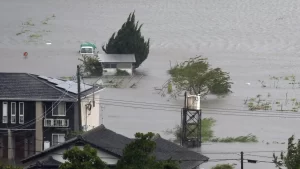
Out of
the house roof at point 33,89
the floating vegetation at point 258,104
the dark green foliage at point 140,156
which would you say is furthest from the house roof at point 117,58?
the dark green foliage at point 140,156

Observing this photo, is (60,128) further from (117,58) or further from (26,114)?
(117,58)

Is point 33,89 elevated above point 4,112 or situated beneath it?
elevated above

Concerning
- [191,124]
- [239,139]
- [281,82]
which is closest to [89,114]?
[191,124]

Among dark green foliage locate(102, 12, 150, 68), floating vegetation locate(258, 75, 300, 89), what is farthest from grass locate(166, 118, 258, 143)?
dark green foliage locate(102, 12, 150, 68)

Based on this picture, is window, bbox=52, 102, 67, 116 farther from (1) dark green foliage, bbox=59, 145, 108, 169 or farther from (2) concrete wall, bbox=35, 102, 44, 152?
(1) dark green foliage, bbox=59, 145, 108, 169

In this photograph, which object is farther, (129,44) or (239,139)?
(129,44)

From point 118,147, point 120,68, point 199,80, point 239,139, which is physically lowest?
point 239,139

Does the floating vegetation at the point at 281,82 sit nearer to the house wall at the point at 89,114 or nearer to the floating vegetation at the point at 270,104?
the floating vegetation at the point at 270,104

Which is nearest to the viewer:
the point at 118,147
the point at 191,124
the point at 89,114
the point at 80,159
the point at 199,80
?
the point at 80,159
